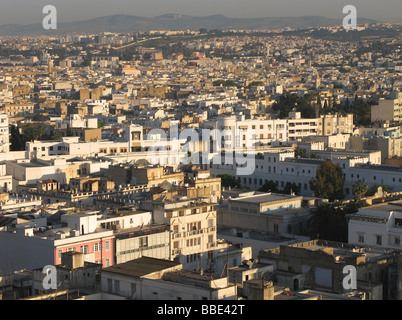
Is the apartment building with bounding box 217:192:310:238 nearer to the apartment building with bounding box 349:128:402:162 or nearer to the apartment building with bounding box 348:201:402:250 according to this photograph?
the apartment building with bounding box 348:201:402:250

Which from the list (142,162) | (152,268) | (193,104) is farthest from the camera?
(193,104)

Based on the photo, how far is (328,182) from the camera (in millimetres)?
34812

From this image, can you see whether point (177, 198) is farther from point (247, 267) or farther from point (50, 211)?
point (247, 267)

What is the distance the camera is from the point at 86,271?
54.5ft

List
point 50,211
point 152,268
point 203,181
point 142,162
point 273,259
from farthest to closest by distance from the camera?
point 142,162 → point 203,181 → point 50,211 → point 273,259 → point 152,268

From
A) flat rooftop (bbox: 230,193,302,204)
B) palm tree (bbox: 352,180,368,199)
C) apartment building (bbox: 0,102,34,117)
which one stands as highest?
apartment building (bbox: 0,102,34,117)

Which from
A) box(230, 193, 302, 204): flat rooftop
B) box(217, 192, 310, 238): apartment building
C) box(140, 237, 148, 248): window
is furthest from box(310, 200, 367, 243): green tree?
box(140, 237, 148, 248): window

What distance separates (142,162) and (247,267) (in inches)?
573

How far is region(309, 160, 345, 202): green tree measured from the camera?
112 feet

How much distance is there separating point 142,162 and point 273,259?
13486 mm

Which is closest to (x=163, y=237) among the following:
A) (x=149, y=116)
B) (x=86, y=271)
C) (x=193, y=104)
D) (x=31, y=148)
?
(x=86, y=271)

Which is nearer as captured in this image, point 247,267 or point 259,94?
point 247,267
